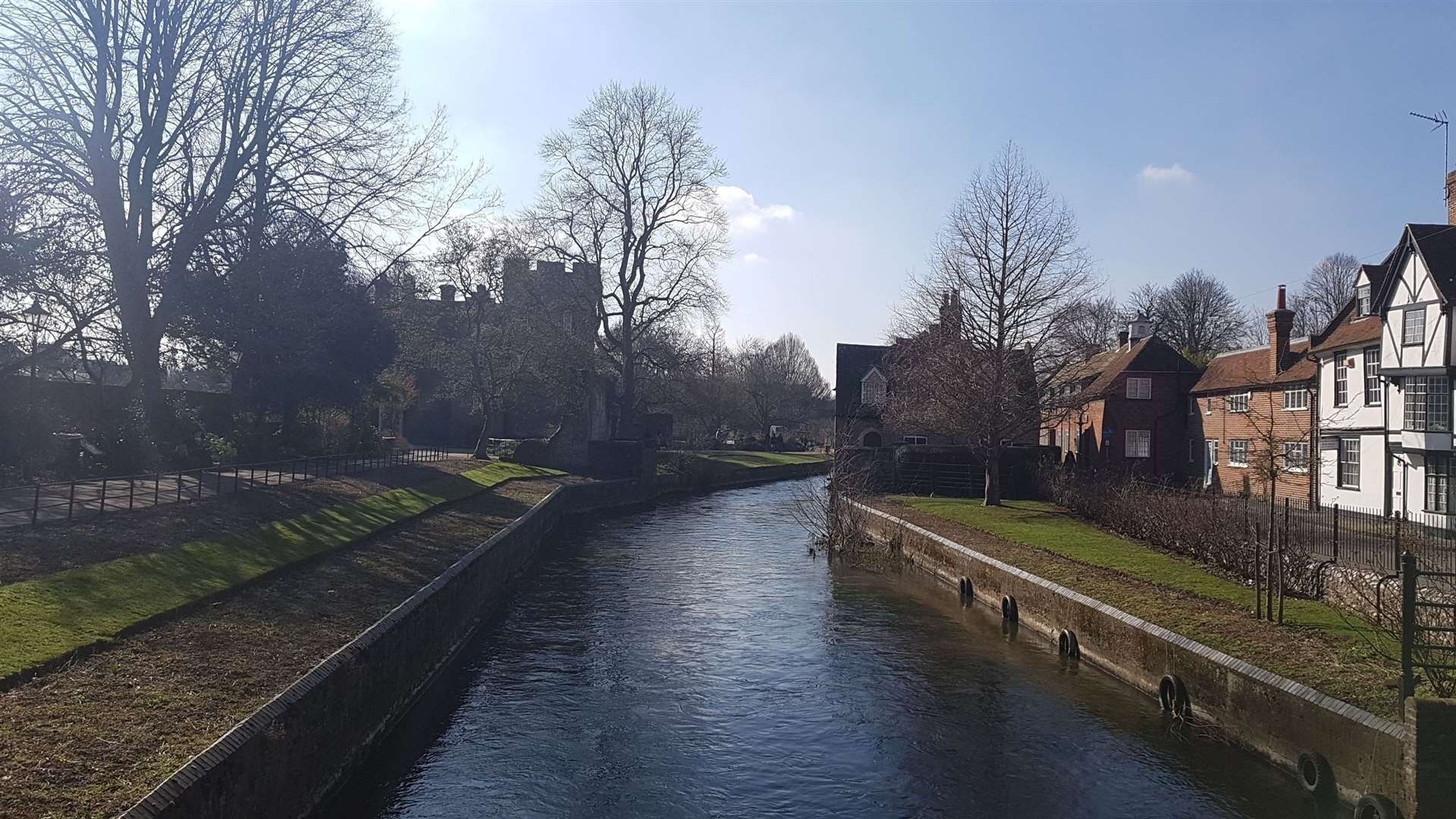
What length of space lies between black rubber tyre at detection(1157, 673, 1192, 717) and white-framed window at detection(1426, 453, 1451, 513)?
18321 millimetres

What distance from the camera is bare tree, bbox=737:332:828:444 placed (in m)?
95.1

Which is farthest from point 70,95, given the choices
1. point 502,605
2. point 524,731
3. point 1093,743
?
point 1093,743

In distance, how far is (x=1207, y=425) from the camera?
41.1 m

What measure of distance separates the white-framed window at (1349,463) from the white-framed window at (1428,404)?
10.0 ft

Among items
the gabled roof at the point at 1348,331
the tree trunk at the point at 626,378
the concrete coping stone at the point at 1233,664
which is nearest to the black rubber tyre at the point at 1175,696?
the concrete coping stone at the point at 1233,664

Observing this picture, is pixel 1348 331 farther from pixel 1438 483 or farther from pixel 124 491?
pixel 124 491

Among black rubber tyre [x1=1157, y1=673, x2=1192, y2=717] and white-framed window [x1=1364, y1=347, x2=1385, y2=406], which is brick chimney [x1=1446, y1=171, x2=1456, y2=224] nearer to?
white-framed window [x1=1364, y1=347, x2=1385, y2=406]

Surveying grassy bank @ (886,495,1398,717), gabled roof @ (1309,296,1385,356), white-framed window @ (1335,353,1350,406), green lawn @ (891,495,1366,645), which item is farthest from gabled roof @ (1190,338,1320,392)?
grassy bank @ (886,495,1398,717)

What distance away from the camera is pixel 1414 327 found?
27969mm

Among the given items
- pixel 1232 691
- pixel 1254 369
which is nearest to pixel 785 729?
pixel 1232 691

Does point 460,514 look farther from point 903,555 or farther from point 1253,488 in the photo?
point 1253,488

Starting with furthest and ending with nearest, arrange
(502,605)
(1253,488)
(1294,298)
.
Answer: (1294,298) < (1253,488) < (502,605)

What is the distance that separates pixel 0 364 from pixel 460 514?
38.5ft

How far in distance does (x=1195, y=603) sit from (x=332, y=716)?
13.2 m
